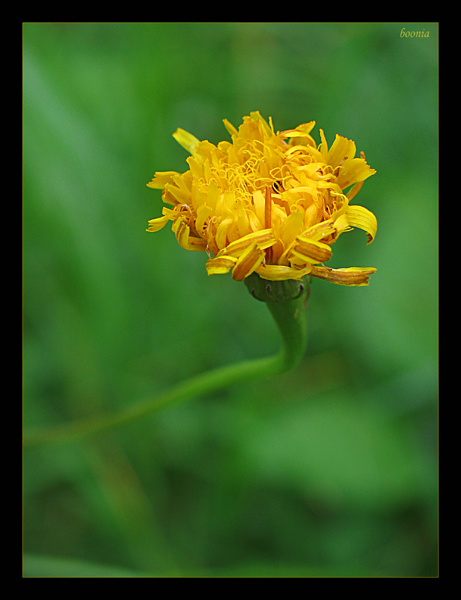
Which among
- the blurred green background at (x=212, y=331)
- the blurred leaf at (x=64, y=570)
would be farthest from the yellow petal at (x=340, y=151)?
the blurred leaf at (x=64, y=570)

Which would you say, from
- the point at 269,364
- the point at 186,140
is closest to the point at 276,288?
the point at 269,364

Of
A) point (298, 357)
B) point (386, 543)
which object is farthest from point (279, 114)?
point (386, 543)

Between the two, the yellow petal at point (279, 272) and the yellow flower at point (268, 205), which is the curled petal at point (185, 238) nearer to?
the yellow flower at point (268, 205)

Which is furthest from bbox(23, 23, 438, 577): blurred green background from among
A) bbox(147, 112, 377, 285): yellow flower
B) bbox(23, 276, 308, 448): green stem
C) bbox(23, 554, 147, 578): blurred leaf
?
bbox(147, 112, 377, 285): yellow flower

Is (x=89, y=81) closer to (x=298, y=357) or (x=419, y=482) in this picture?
(x=298, y=357)

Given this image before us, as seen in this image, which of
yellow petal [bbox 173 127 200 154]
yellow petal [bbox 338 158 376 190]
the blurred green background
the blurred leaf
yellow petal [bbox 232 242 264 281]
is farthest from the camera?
the blurred green background

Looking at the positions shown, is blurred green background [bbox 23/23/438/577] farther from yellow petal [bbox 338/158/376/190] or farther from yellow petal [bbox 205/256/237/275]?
→ yellow petal [bbox 205/256/237/275]

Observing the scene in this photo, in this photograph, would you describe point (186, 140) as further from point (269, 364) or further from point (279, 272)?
point (269, 364)
